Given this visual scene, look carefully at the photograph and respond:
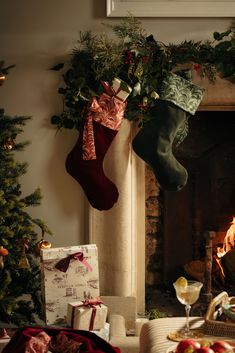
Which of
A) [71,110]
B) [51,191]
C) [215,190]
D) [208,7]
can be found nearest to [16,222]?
[51,191]

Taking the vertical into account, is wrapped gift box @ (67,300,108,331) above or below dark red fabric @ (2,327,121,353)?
below

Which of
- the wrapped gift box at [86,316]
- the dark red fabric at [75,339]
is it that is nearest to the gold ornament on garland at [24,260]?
the wrapped gift box at [86,316]

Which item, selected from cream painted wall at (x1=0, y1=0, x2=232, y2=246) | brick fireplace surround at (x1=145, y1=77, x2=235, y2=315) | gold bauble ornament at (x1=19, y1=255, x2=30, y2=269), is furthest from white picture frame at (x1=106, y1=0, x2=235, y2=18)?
gold bauble ornament at (x1=19, y1=255, x2=30, y2=269)

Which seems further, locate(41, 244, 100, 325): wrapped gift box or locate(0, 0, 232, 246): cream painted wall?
locate(0, 0, 232, 246): cream painted wall

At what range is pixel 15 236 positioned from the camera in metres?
3.34

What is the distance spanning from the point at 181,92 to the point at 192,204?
904 mm

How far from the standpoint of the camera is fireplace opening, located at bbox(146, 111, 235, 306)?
399cm

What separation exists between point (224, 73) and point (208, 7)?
1.34ft

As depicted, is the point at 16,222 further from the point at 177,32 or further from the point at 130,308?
the point at 177,32

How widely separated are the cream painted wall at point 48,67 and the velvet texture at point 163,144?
1.43ft

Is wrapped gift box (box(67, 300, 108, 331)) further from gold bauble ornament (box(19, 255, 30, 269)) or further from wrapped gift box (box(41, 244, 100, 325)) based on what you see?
gold bauble ornament (box(19, 255, 30, 269))

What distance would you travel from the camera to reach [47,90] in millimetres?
3646

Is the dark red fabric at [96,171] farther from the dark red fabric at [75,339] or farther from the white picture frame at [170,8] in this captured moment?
the dark red fabric at [75,339]

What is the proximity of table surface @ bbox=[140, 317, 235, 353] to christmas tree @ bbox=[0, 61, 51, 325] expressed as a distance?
0.92 m
